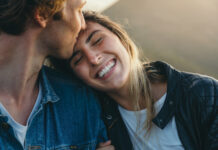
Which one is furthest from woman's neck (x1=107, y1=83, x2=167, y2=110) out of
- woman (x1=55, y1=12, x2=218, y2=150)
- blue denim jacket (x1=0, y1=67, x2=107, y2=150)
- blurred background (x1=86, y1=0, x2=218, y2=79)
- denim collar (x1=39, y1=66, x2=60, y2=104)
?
blurred background (x1=86, y1=0, x2=218, y2=79)

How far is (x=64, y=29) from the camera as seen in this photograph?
5.23ft

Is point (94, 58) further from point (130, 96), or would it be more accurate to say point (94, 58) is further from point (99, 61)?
point (130, 96)

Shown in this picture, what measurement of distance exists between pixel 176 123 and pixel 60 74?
83 cm

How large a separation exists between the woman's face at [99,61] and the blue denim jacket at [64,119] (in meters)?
0.13

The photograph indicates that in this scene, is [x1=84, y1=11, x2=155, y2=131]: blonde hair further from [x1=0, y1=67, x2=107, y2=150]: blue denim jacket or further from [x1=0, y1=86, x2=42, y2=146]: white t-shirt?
[x1=0, y1=86, x2=42, y2=146]: white t-shirt

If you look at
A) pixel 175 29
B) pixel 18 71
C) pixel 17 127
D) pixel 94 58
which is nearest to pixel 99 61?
pixel 94 58

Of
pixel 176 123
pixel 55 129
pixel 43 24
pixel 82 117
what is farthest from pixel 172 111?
pixel 43 24

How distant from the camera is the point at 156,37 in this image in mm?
4750

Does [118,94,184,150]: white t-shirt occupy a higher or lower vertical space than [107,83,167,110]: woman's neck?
lower

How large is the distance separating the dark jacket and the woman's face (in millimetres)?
253

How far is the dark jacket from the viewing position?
1.61 meters

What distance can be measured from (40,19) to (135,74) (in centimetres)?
70

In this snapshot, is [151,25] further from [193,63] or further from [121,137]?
[121,137]

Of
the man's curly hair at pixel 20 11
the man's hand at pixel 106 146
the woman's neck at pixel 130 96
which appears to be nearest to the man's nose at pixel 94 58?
the woman's neck at pixel 130 96
